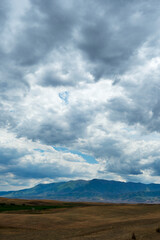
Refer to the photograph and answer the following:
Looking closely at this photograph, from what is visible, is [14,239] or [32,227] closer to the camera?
[14,239]

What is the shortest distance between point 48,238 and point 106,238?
6134mm

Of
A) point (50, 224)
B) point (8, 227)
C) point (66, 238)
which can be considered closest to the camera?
point (66, 238)

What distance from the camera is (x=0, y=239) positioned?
23750 mm

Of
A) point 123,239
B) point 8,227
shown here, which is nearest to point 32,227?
point 8,227

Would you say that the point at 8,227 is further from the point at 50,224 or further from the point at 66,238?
the point at 66,238

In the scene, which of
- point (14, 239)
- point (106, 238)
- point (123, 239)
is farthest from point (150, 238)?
point (14, 239)

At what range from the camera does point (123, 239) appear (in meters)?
20.6

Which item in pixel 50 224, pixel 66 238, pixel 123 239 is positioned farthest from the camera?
pixel 50 224

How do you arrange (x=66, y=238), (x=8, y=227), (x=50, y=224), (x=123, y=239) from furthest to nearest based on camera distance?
(x=50, y=224), (x=8, y=227), (x=66, y=238), (x=123, y=239)

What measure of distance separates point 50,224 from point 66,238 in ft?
39.4

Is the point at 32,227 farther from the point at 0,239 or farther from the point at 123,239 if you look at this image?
the point at 123,239

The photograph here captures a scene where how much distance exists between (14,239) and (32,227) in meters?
8.62

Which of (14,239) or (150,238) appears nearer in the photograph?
(150,238)

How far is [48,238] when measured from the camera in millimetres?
24016
